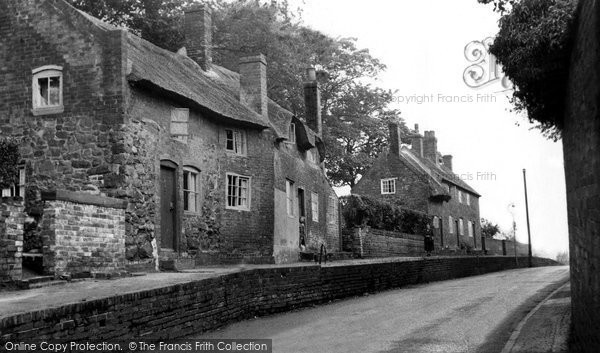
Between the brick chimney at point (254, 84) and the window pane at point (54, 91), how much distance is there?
835 cm

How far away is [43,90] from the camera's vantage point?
64.5ft

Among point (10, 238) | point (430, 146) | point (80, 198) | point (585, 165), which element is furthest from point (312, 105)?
point (430, 146)

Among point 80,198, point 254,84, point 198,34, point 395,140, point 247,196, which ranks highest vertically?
point 198,34

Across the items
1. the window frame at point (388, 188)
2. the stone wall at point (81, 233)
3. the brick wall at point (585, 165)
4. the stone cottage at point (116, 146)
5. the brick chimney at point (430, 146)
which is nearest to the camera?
the brick wall at point (585, 165)

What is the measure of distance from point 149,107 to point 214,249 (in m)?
5.61

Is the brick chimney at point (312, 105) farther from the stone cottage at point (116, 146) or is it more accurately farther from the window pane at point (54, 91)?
the window pane at point (54, 91)

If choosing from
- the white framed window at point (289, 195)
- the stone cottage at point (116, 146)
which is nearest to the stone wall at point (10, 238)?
the stone cottage at point (116, 146)

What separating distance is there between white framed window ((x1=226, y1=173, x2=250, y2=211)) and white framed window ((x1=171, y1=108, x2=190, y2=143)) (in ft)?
10.8

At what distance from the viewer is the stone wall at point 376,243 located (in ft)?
113

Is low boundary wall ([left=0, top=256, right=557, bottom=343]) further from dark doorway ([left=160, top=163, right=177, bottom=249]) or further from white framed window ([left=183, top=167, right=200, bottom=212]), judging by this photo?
white framed window ([left=183, top=167, right=200, bottom=212])

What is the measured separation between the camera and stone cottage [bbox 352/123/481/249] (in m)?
50.6

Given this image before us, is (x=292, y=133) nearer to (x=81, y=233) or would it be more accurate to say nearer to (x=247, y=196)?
(x=247, y=196)

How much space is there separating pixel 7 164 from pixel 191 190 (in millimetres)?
6902

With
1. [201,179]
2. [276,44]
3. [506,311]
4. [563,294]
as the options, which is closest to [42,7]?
[201,179]
